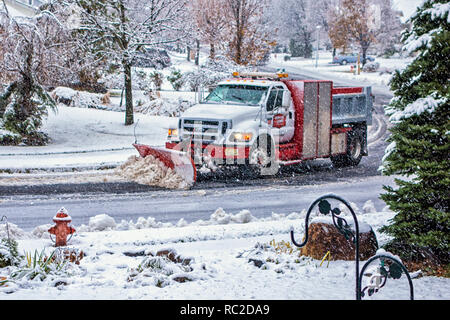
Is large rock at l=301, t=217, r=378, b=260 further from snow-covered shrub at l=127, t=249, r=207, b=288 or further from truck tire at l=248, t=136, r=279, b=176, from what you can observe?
truck tire at l=248, t=136, r=279, b=176

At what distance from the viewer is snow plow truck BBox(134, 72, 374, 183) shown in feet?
50.2

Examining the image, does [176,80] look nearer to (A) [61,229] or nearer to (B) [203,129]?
(B) [203,129]

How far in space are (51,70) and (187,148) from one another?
8.98 metres

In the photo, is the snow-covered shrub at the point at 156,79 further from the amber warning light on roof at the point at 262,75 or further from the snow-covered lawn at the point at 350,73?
the amber warning light on roof at the point at 262,75

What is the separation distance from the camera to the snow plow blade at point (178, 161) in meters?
14.4

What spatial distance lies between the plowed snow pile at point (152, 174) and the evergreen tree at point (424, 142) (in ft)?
25.6

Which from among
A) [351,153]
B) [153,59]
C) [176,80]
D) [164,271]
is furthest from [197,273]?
[176,80]

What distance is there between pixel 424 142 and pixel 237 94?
9.68 m

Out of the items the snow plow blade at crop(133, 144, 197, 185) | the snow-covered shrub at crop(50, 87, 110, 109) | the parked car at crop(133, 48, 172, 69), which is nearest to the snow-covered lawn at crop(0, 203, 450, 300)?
the snow plow blade at crop(133, 144, 197, 185)

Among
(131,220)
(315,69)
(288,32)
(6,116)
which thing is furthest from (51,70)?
(288,32)

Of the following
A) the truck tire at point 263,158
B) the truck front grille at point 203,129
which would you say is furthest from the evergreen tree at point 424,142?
the truck tire at point 263,158

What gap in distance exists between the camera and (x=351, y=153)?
19109 mm

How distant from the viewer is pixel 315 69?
227 ft
